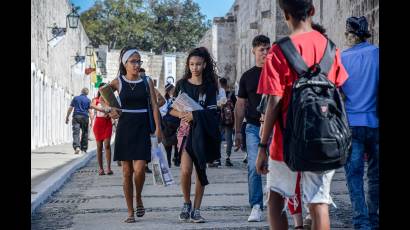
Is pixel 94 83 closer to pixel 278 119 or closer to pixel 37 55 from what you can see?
pixel 37 55

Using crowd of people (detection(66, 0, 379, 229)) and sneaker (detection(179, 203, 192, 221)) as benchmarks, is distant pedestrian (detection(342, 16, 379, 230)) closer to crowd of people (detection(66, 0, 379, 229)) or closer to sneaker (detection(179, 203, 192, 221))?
crowd of people (detection(66, 0, 379, 229))

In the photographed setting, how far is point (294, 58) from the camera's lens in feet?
14.6

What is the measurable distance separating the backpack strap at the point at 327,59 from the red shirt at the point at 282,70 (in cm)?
2

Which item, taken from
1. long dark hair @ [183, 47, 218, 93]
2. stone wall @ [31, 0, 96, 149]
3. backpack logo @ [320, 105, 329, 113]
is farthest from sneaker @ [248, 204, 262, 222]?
stone wall @ [31, 0, 96, 149]

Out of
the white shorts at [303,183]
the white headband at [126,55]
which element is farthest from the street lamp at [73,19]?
the white shorts at [303,183]

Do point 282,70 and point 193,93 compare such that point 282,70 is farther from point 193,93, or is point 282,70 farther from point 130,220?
point 130,220

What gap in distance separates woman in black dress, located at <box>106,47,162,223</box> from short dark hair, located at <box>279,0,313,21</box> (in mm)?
3375

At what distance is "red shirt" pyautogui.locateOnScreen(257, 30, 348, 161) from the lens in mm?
4457

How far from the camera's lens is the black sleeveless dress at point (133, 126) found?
7.69 meters

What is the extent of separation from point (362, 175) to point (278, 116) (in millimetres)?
1962

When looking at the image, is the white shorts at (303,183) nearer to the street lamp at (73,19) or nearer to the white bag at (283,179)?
the white bag at (283,179)

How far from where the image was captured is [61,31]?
26.3 m

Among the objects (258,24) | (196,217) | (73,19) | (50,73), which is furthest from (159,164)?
(258,24)
